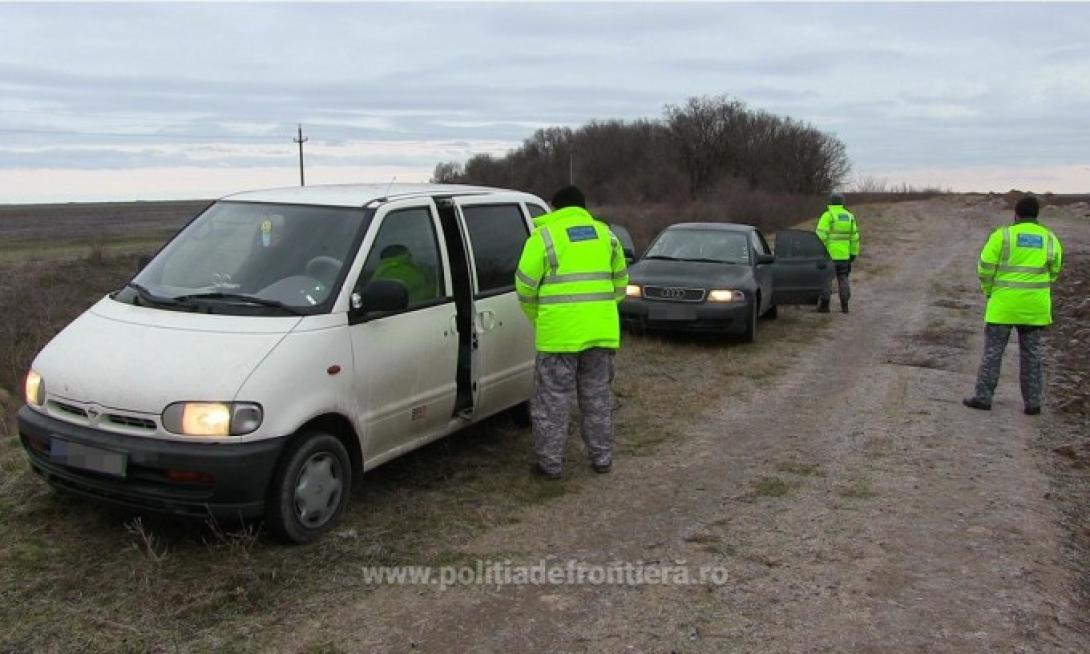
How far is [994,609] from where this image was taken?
400 centimetres

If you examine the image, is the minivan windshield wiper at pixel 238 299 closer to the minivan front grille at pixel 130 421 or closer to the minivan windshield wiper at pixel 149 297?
the minivan windshield wiper at pixel 149 297

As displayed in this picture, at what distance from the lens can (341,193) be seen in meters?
5.62

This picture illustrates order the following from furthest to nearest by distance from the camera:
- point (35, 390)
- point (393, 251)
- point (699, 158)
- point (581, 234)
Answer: point (699, 158)
point (581, 234)
point (393, 251)
point (35, 390)

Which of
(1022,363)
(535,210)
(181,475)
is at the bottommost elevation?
(1022,363)

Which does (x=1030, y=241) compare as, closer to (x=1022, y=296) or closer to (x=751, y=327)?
(x=1022, y=296)

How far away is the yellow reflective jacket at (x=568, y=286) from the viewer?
569 cm

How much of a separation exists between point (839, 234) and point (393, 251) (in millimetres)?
10964

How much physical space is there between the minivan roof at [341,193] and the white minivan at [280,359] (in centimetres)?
2

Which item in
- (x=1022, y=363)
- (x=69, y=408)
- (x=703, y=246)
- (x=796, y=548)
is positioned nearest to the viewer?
(x=69, y=408)

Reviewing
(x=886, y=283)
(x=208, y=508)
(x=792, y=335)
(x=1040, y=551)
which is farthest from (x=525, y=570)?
(x=886, y=283)

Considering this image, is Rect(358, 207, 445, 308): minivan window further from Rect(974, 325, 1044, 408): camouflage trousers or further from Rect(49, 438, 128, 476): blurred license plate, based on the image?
Rect(974, 325, 1044, 408): camouflage trousers

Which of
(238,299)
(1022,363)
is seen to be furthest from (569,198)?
(1022,363)

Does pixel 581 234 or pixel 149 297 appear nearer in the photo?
pixel 149 297

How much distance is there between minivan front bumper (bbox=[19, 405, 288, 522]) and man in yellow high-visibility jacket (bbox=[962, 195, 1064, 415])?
255 inches
